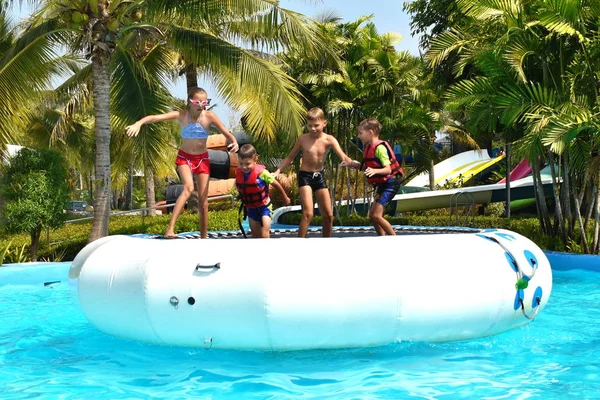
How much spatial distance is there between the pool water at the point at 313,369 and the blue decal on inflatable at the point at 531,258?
75 cm

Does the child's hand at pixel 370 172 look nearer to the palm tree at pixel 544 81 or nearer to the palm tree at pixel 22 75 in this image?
the palm tree at pixel 544 81

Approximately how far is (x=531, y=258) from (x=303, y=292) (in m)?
2.51

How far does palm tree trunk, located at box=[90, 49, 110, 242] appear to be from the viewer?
12.4 metres

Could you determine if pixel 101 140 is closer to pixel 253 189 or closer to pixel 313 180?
pixel 253 189

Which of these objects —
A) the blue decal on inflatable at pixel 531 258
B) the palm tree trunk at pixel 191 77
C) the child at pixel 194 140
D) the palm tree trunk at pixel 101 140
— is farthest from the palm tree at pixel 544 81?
the palm tree trunk at pixel 191 77

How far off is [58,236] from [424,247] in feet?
43.8

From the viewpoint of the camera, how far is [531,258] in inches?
260

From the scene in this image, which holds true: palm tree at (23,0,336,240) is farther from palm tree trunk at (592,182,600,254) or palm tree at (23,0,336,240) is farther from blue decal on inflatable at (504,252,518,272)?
blue decal on inflatable at (504,252,518,272)

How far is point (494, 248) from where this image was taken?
6.20 m

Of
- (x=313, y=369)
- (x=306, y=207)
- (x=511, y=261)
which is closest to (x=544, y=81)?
(x=511, y=261)

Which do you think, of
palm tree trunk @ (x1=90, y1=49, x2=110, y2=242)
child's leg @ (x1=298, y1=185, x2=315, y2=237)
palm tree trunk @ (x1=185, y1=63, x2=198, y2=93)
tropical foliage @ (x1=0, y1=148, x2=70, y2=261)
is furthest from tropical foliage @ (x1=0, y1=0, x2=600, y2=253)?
child's leg @ (x1=298, y1=185, x2=315, y2=237)

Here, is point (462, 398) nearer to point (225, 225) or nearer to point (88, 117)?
point (225, 225)

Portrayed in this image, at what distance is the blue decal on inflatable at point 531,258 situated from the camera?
6.52m

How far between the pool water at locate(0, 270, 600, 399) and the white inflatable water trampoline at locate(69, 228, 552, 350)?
223mm
